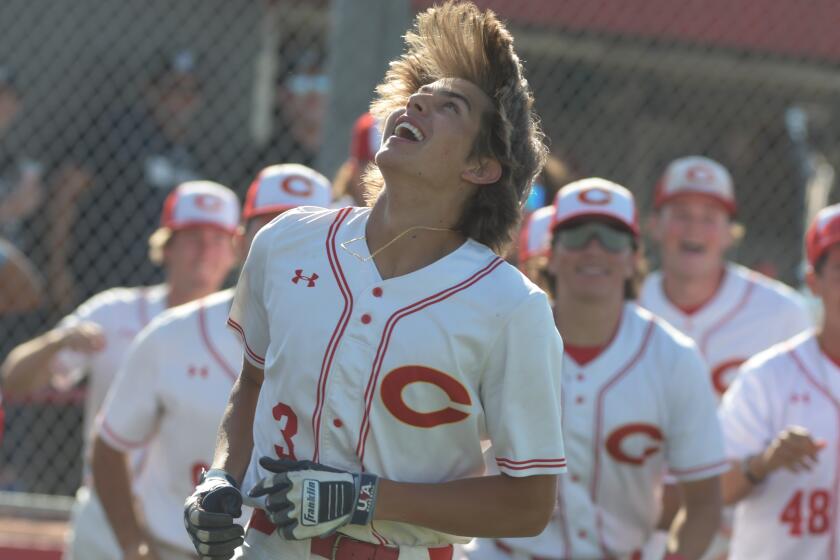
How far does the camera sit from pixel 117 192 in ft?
21.8

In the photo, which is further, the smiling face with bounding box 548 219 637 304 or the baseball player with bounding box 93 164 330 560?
the baseball player with bounding box 93 164 330 560

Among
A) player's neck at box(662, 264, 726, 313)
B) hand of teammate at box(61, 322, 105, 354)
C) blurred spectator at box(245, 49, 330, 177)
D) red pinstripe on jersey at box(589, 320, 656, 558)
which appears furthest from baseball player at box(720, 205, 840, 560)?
blurred spectator at box(245, 49, 330, 177)

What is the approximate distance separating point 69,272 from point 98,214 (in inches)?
12.2

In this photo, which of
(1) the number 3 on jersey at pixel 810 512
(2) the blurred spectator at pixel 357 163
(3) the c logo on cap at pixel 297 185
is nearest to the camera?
(1) the number 3 on jersey at pixel 810 512

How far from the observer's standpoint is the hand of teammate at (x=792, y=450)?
4145 millimetres

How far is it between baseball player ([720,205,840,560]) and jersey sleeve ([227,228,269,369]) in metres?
1.96

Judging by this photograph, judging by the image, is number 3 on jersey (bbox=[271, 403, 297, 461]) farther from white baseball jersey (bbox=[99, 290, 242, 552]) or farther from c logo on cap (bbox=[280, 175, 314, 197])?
c logo on cap (bbox=[280, 175, 314, 197])

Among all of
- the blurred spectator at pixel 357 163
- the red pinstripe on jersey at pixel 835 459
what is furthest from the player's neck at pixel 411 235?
the blurred spectator at pixel 357 163

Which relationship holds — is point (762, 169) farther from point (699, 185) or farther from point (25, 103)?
point (25, 103)

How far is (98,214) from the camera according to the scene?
660 cm

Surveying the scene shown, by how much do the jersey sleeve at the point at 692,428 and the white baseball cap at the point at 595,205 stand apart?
53cm

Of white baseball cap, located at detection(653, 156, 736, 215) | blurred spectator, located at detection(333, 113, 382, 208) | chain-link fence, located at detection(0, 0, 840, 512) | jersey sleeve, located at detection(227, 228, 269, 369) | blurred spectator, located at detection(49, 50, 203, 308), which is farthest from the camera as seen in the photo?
blurred spectator, located at detection(49, 50, 203, 308)

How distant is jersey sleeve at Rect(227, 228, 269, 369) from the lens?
287 centimetres

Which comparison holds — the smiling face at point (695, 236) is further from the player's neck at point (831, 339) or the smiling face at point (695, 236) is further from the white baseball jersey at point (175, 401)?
the white baseball jersey at point (175, 401)
